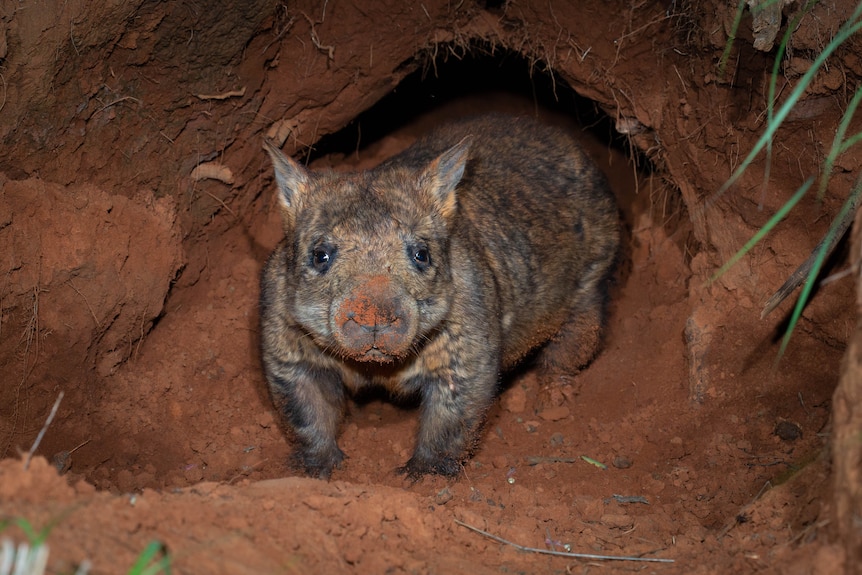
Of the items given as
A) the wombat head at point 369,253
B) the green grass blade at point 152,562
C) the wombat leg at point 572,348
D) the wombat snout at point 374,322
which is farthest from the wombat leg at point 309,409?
the green grass blade at point 152,562

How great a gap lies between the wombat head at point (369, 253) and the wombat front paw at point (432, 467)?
27.3 inches

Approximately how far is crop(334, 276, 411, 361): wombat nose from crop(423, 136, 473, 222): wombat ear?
3.09ft

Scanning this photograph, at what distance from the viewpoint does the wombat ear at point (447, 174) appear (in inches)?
193

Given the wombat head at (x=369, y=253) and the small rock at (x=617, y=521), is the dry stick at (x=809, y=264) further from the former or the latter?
the wombat head at (x=369, y=253)

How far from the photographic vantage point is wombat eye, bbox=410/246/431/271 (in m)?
4.62

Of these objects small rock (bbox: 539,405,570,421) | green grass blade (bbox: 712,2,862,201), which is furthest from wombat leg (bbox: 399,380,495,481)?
green grass blade (bbox: 712,2,862,201)

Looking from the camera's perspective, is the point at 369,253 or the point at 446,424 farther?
the point at 446,424

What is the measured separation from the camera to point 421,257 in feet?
15.3

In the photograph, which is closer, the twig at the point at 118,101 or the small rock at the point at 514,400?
the twig at the point at 118,101

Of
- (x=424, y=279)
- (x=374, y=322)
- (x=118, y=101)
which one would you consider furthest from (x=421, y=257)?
(x=118, y=101)

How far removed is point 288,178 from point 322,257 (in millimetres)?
713

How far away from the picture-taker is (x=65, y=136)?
16.5 ft

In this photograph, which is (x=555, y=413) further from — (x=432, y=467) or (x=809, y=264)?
(x=809, y=264)

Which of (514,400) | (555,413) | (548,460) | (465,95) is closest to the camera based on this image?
(548,460)
